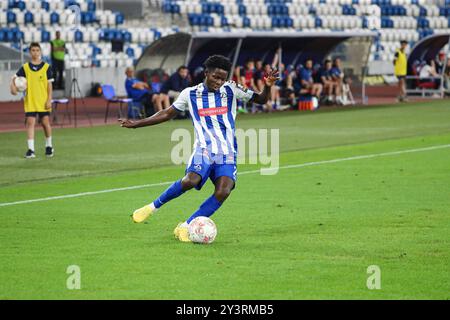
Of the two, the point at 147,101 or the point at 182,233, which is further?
the point at 147,101

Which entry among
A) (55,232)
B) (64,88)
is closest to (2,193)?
(55,232)

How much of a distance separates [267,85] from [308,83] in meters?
23.8

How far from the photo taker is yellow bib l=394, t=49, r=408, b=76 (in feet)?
126

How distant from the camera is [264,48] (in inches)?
1430

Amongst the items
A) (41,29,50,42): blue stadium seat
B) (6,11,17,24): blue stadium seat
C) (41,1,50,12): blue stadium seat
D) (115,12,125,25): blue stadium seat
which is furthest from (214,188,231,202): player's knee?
(115,12,125,25): blue stadium seat

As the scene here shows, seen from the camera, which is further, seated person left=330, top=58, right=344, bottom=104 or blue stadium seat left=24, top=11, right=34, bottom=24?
blue stadium seat left=24, top=11, right=34, bottom=24

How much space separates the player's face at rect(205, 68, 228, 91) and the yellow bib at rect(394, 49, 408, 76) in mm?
28515

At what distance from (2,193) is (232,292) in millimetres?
7504

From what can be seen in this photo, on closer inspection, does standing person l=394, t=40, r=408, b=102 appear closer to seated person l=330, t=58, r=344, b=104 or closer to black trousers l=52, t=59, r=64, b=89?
seated person l=330, t=58, r=344, b=104

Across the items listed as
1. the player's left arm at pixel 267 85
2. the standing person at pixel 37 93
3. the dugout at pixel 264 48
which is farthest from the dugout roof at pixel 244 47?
the player's left arm at pixel 267 85

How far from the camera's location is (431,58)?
4222 centimetres

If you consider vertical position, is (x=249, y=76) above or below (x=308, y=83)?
above

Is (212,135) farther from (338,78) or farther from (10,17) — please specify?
(10,17)

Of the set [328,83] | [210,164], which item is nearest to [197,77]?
[328,83]
